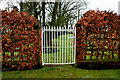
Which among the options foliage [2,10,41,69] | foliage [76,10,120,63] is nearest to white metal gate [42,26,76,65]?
foliage [76,10,120,63]

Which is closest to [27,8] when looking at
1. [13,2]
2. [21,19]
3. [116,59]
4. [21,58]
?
[13,2]

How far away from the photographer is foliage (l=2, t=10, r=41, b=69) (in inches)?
226

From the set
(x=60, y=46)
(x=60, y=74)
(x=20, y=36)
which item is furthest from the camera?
(x=60, y=46)

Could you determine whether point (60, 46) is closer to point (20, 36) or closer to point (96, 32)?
point (96, 32)

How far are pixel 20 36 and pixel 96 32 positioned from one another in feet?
12.0

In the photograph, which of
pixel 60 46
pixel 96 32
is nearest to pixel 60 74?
pixel 60 46

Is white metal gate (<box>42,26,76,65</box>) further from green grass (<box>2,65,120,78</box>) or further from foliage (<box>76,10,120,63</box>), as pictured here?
green grass (<box>2,65,120,78</box>)

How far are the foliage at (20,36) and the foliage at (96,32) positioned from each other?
86.4 inches

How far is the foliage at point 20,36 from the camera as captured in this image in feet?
18.8

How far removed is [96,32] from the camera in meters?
6.06

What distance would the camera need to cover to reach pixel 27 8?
391 inches

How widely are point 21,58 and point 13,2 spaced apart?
859 cm

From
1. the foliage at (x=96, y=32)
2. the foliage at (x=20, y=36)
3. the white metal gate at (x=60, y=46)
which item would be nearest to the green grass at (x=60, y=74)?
the foliage at (x=20, y=36)

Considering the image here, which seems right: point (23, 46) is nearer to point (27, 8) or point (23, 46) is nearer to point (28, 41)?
point (28, 41)
